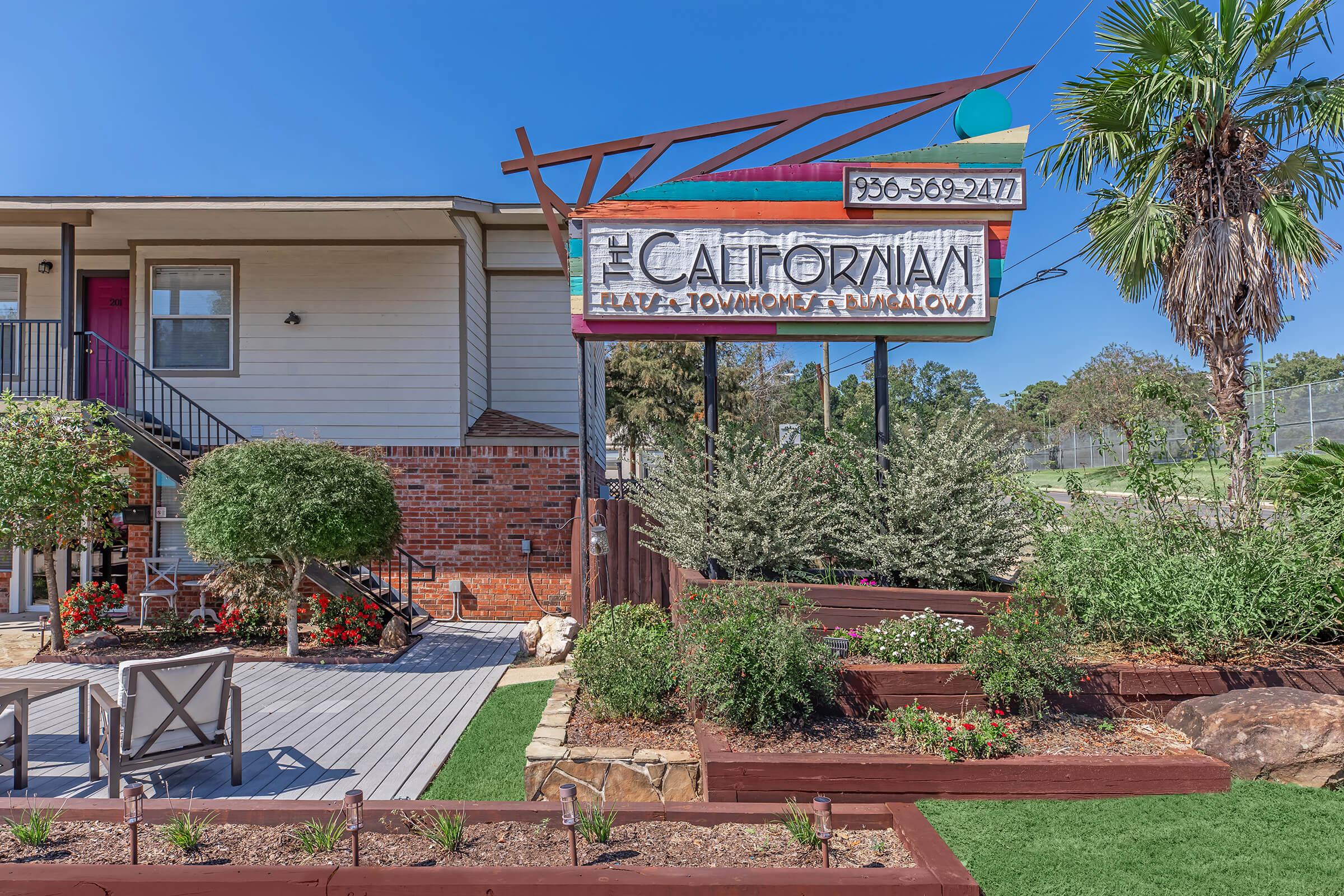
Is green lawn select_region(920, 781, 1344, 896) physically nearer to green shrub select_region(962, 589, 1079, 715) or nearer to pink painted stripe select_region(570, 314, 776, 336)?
green shrub select_region(962, 589, 1079, 715)

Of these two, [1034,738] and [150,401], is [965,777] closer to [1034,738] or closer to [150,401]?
[1034,738]

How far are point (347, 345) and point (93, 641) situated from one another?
15.3 ft

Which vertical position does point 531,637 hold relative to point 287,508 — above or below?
below

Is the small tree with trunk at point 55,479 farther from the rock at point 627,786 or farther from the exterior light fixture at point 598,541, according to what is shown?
the rock at point 627,786

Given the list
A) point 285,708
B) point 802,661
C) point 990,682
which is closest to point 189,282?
point 285,708

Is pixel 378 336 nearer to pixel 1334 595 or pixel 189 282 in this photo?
pixel 189 282

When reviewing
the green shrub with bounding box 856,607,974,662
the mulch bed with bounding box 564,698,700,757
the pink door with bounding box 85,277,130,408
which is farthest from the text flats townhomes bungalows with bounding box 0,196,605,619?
the green shrub with bounding box 856,607,974,662

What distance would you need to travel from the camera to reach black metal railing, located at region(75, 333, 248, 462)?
10.2 m

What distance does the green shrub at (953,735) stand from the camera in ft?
13.5

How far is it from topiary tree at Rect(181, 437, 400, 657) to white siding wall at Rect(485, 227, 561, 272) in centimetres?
449

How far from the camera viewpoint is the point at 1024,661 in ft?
14.6

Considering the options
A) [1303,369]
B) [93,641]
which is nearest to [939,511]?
[93,641]

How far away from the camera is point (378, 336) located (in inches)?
426

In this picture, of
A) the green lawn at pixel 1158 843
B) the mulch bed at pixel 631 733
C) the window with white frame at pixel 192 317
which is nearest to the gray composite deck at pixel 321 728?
the mulch bed at pixel 631 733
